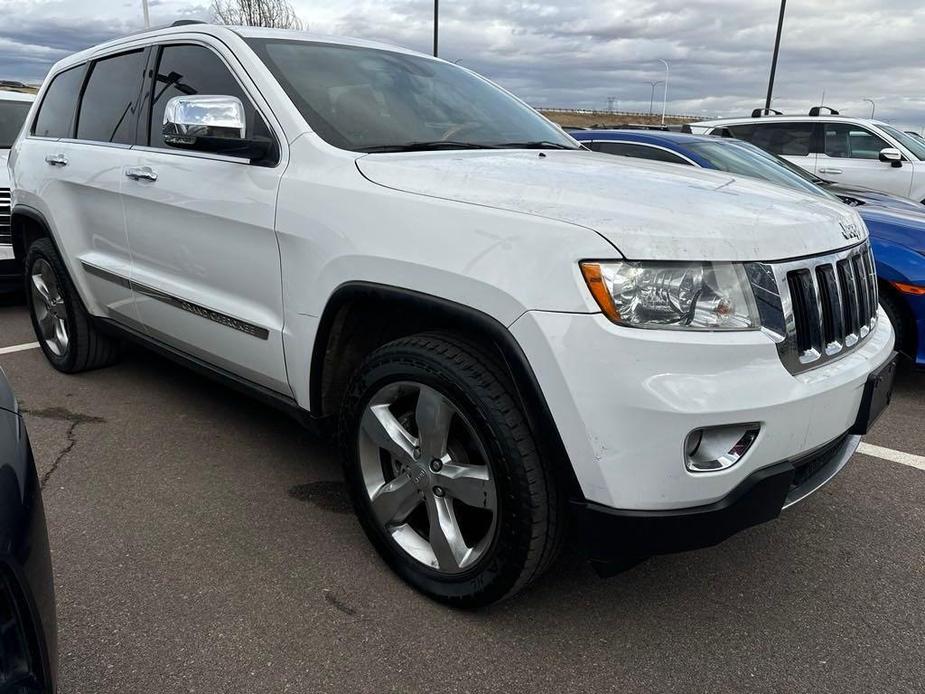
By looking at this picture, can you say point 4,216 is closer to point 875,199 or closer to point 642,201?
point 642,201

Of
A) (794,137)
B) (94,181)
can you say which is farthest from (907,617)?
(794,137)

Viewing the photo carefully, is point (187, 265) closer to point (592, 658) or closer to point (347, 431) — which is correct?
point (347, 431)

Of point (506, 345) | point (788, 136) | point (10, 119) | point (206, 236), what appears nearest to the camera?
point (506, 345)

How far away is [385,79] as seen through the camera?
306 centimetres

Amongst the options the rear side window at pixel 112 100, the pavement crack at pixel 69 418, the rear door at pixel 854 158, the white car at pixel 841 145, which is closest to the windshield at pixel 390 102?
the rear side window at pixel 112 100

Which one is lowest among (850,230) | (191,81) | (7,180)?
(7,180)

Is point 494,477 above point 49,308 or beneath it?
above

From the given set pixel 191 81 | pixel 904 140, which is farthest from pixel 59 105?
pixel 904 140

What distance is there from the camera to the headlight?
1.83m

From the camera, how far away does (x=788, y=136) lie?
9.72m

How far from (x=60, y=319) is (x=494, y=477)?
3.41 m

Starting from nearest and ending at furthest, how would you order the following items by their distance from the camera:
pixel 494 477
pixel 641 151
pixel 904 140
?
pixel 494 477 → pixel 641 151 → pixel 904 140

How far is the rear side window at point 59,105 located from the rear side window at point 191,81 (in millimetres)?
1041

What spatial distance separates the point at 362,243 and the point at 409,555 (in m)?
0.98
